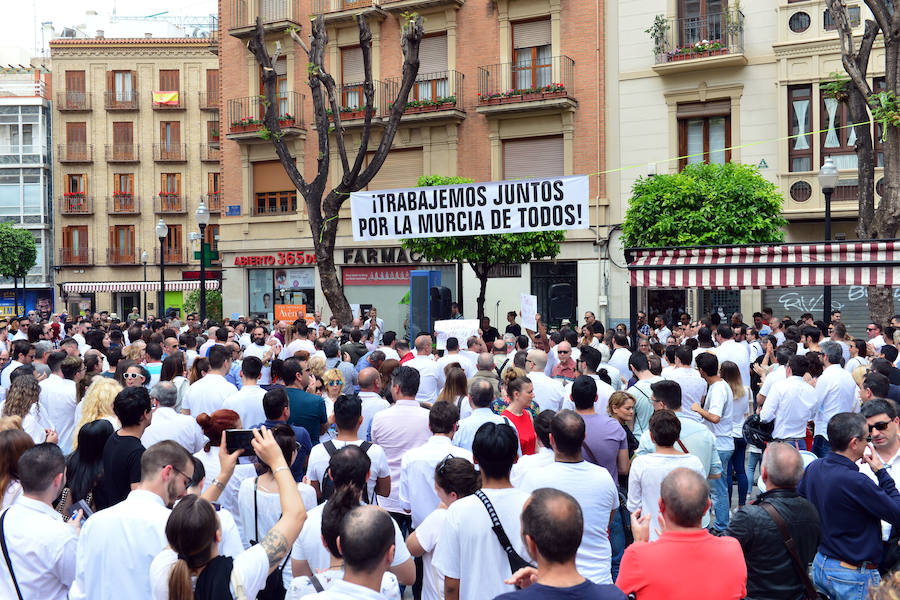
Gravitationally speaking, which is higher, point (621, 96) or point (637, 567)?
point (621, 96)

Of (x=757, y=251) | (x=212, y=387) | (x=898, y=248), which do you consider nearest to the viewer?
(x=212, y=387)

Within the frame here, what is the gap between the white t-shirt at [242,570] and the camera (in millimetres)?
3104

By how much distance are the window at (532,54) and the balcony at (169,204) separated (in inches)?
991

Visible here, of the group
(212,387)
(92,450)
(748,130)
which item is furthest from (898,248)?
(748,130)

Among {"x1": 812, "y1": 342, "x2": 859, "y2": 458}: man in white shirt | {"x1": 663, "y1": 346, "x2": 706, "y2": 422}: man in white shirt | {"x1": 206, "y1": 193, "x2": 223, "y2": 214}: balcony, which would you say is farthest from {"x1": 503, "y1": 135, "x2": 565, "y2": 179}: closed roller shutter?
{"x1": 206, "y1": 193, "x2": 223, "y2": 214}: balcony

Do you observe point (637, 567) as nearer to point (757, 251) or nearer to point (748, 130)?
point (757, 251)

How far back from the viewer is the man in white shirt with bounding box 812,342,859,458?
26.4ft

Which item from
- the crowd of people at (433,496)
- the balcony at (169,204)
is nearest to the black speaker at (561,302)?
the crowd of people at (433,496)

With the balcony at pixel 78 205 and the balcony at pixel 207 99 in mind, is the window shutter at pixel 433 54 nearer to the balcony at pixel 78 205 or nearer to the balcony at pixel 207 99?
the balcony at pixel 207 99

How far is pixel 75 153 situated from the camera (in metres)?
43.7

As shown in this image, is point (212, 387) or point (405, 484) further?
point (212, 387)

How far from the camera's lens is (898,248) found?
35.4 feet

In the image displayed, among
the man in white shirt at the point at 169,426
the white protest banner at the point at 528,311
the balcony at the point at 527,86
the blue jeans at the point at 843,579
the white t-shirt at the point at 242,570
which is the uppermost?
the balcony at the point at 527,86

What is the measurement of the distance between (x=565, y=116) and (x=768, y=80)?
561 cm
